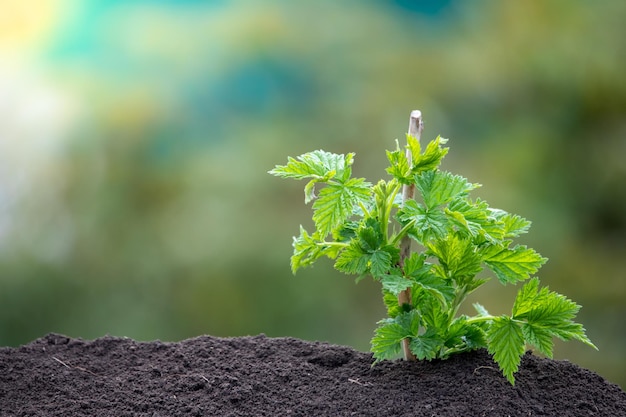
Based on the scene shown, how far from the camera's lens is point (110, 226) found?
367 centimetres

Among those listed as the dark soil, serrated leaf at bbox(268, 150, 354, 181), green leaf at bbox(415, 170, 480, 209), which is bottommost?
the dark soil

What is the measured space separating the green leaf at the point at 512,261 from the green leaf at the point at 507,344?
9cm

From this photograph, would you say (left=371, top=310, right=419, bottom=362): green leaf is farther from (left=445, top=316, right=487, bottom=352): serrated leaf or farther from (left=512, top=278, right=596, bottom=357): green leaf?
(left=512, top=278, right=596, bottom=357): green leaf

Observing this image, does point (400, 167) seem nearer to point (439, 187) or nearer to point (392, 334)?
point (439, 187)

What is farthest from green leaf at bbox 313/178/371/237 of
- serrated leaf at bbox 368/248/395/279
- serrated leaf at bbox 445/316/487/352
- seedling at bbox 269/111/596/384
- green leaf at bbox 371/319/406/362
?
serrated leaf at bbox 445/316/487/352

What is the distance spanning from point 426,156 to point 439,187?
0.25 ft

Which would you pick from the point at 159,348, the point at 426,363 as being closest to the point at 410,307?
the point at 426,363

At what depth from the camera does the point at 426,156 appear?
167 cm

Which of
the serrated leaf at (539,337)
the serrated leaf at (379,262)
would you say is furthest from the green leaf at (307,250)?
the serrated leaf at (539,337)

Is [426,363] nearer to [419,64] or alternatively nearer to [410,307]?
[410,307]

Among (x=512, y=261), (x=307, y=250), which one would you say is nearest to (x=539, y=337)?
(x=512, y=261)

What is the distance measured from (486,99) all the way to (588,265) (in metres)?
0.92

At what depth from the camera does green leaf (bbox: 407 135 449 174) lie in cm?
166

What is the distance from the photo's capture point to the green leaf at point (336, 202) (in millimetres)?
1615
